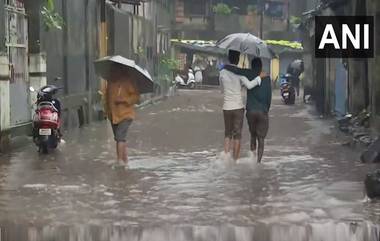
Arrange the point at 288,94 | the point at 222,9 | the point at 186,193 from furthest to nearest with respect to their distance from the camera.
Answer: the point at 222,9
the point at 288,94
the point at 186,193

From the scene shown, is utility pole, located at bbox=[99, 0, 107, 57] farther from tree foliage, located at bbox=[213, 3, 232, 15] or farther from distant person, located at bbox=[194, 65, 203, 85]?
tree foliage, located at bbox=[213, 3, 232, 15]

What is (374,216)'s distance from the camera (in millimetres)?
6770

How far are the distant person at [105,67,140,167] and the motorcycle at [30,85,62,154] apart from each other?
1.68m

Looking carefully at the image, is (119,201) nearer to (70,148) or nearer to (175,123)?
(70,148)

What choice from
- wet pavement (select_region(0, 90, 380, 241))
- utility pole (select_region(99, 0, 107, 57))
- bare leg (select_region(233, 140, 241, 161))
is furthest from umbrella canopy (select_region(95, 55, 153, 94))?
utility pole (select_region(99, 0, 107, 57))

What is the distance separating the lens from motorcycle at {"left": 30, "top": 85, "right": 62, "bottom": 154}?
37.3 ft

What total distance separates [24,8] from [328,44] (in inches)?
298

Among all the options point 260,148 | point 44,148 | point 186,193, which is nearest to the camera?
point 186,193

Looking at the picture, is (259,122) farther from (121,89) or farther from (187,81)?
(187,81)

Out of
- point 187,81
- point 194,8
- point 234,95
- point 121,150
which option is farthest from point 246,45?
point 194,8

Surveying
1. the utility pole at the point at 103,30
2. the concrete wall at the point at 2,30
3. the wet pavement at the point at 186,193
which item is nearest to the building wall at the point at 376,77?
the wet pavement at the point at 186,193

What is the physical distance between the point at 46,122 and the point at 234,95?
3.20 meters

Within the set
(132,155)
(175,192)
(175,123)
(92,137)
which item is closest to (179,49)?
(175,123)

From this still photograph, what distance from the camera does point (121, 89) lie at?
10.0m
